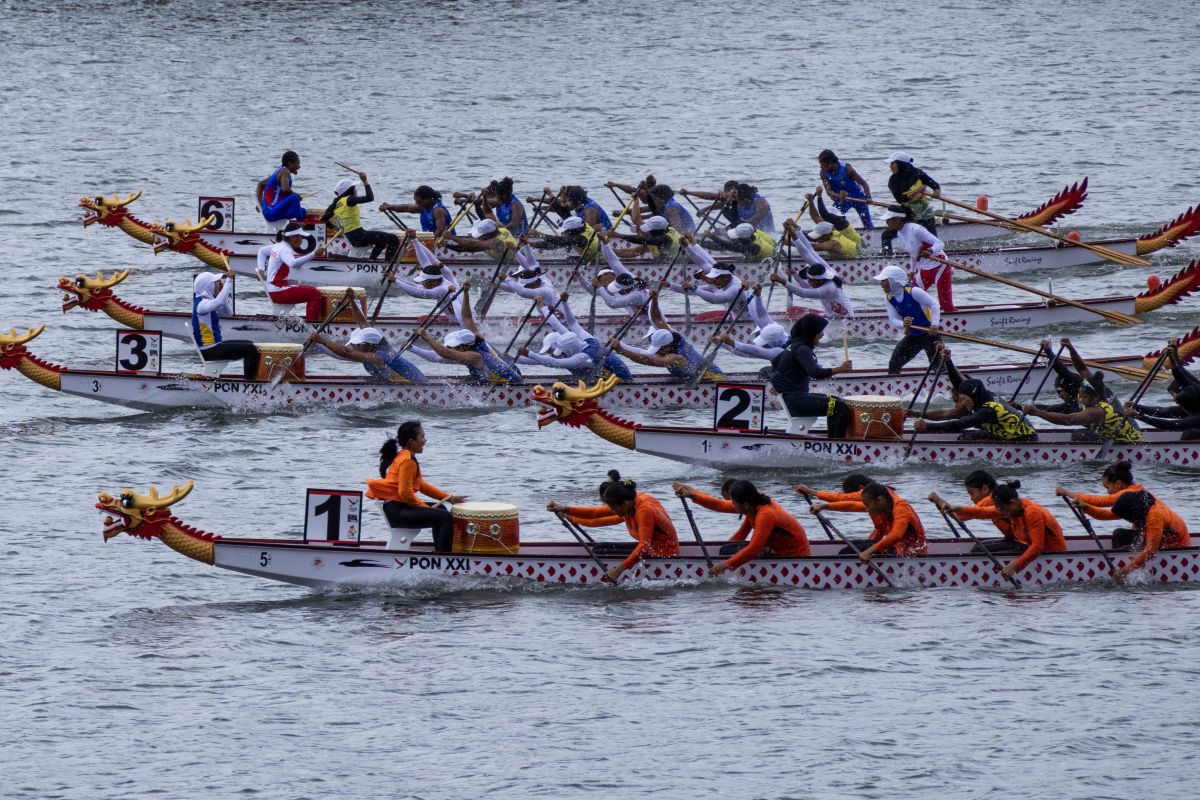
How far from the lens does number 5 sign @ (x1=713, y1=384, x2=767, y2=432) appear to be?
91.2 ft

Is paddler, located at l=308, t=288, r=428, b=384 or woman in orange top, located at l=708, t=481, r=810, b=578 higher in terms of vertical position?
paddler, located at l=308, t=288, r=428, b=384

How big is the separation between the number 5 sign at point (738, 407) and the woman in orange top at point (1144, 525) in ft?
17.6

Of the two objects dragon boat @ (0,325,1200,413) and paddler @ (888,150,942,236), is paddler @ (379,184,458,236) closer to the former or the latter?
dragon boat @ (0,325,1200,413)

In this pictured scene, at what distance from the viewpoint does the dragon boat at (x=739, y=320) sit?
112ft

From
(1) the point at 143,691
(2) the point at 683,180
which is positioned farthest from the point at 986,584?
(2) the point at 683,180

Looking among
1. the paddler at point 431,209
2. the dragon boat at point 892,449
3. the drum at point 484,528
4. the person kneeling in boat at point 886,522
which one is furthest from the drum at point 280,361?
the person kneeling in boat at point 886,522

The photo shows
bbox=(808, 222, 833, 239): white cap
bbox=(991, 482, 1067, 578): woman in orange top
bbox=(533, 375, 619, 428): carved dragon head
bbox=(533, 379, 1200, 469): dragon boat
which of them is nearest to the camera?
bbox=(991, 482, 1067, 578): woman in orange top

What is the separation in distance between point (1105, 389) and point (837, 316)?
729 cm

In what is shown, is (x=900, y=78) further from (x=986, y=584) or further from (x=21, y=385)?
(x=986, y=584)

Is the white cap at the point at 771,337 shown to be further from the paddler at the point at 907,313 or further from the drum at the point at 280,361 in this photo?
the drum at the point at 280,361

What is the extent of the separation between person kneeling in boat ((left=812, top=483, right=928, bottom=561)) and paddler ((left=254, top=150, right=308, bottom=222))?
17.0 metres

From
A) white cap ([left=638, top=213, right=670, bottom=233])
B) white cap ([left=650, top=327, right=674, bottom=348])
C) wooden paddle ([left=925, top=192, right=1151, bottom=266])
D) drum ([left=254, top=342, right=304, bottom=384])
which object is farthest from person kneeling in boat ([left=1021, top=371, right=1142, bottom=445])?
wooden paddle ([left=925, top=192, right=1151, bottom=266])

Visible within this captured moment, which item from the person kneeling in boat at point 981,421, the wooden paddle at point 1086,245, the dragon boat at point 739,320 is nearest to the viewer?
the person kneeling in boat at point 981,421

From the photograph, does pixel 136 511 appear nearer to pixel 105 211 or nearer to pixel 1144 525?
pixel 1144 525
